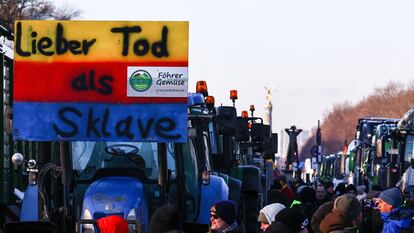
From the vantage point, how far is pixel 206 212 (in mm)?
16047

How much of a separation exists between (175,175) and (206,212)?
0.78 metres

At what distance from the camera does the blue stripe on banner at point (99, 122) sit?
1388 centimetres

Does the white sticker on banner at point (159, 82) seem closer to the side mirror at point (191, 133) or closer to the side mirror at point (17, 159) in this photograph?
the side mirror at point (191, 133)

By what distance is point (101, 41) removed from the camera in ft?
45.7

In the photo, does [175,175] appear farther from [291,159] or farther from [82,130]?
[291,159]

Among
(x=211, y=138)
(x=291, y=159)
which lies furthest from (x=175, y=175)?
(x=291, y=159)

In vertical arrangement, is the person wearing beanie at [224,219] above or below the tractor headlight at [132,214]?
above

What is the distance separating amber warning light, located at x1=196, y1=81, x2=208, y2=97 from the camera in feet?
65.6

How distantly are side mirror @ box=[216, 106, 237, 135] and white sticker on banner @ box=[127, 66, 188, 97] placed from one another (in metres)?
2.08

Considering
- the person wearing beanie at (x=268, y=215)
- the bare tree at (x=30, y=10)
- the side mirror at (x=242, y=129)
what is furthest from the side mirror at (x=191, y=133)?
the bare tree at (x=30, y=10)

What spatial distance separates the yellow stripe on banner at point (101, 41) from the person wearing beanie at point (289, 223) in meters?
3.47

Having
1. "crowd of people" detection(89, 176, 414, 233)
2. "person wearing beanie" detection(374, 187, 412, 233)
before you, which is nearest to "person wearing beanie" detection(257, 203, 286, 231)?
"crowd of people" detection(89, 176, 414, 233)

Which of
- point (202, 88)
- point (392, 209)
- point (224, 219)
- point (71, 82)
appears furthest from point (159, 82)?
point (202, 88)

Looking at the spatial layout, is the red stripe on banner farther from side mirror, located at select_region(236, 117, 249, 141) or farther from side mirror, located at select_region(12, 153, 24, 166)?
side mirror, located at select_region(236, 117, 249, 141)
